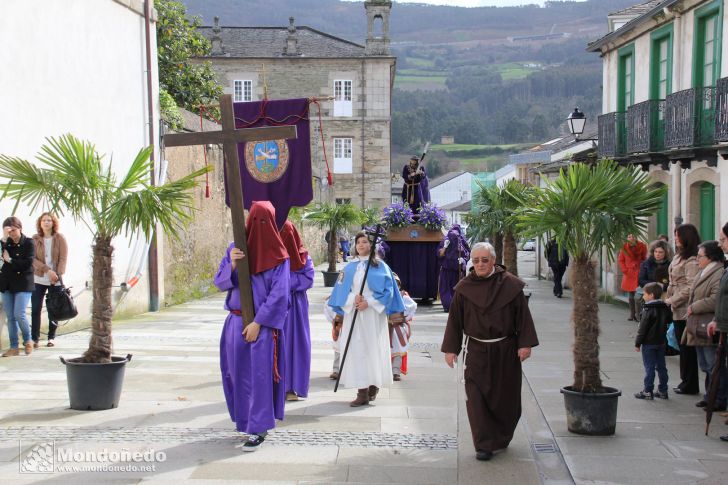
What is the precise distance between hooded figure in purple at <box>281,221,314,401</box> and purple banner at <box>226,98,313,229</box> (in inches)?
76.1

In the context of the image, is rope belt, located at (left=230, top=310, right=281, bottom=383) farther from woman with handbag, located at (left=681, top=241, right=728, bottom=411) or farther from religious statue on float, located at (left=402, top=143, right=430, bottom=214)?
religious statue on float, located at (left=402, top=143, right=430, bottom=214)

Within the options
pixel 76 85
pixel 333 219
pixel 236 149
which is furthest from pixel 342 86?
pixel 236 149

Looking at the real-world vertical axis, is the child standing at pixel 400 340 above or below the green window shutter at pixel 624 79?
below

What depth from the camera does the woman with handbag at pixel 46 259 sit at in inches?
468

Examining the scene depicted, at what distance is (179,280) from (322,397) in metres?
10.3

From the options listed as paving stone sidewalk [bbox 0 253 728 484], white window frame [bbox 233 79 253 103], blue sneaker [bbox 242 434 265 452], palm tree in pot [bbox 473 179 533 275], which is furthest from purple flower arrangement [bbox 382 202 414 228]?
white window frame [bbox 233 79 253 103]

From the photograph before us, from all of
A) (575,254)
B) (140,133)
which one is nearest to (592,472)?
(575,254)

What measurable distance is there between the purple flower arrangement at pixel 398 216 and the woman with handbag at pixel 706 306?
38.1 feet

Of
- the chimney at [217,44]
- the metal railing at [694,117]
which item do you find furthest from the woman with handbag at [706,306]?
the chimney at [217,44]

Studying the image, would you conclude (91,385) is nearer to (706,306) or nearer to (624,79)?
(706,306)

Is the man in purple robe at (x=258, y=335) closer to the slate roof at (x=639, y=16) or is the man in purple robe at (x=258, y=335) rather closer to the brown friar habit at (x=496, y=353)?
the brown friar habit at (x=496, y=353)

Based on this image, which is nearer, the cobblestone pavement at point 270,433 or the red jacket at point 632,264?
the cobblestone pavement at point 270,433

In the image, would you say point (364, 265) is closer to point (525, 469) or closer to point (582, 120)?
point (525, 469)

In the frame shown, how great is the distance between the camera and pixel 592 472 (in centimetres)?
668
